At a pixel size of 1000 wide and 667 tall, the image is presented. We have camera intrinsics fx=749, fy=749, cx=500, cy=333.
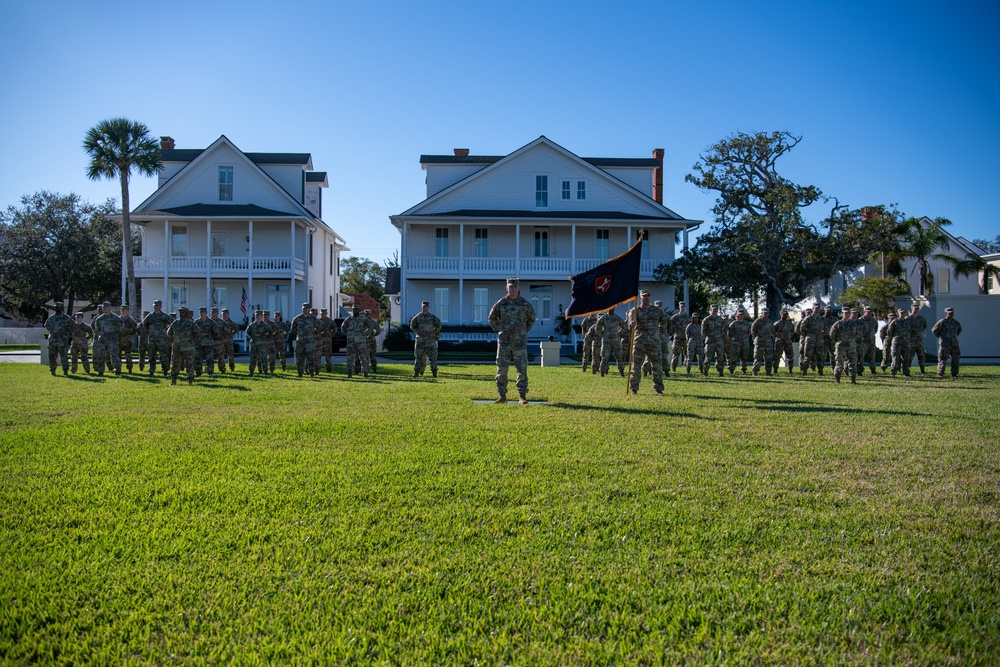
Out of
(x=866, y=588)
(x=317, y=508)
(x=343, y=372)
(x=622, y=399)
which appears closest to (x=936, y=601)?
(x=866, y=588)

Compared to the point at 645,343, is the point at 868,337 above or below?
above

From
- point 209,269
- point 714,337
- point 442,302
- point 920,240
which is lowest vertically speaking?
point 714,337

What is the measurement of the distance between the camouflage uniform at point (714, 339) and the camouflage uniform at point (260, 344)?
13.2 m

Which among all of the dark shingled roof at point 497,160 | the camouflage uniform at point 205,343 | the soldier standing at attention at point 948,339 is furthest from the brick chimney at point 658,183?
the camouflage uniform at point 205,343

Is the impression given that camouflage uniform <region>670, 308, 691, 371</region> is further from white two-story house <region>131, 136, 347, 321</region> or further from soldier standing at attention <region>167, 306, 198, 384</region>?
white two-story house <region>131, 136, 347, 321</region>

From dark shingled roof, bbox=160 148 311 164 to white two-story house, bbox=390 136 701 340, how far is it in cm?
725

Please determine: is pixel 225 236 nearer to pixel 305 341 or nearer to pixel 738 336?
pixel 305 341

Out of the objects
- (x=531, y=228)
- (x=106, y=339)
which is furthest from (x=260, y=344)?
(x=531, y=228)

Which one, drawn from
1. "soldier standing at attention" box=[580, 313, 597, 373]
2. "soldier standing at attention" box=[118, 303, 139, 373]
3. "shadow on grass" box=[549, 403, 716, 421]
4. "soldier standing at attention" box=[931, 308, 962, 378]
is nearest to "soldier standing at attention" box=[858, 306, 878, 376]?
"soldier standing at attention" box=[931, 308, 962, 378]

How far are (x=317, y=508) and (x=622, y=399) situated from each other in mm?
8972

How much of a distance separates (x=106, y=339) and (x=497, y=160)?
25072mm

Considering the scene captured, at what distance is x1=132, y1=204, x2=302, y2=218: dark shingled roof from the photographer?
3831cm

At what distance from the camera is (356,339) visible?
2084cm

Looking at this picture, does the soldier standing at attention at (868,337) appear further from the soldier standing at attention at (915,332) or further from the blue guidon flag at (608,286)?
→ the blue guidon flag at (608,286)
